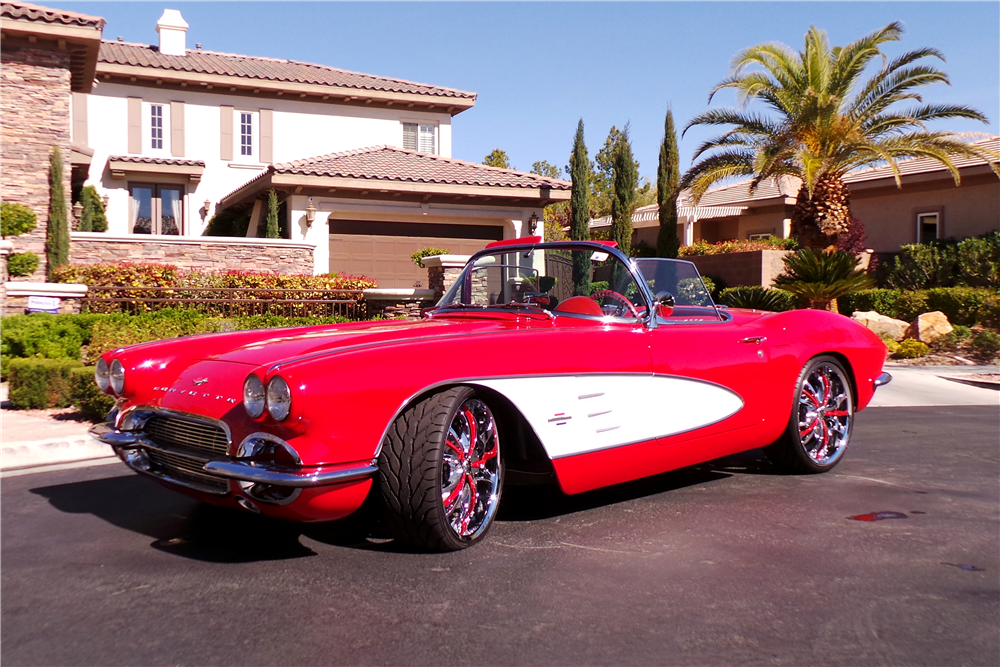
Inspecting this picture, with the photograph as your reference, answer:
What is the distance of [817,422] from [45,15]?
1613cm

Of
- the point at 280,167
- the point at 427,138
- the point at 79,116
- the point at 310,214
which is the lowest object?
the point at 310,214

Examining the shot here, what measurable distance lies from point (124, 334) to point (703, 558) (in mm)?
7311

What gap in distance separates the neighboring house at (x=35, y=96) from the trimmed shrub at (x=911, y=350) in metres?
15.6

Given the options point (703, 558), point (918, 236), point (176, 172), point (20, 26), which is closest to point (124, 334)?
point (703, 558)

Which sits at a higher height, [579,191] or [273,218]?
[579,191]

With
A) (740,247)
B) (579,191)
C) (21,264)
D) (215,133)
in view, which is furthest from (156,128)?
(740,247)

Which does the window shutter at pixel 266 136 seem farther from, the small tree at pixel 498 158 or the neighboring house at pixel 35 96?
the small tree at pixel 498 158

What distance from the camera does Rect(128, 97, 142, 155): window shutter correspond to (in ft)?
82.3

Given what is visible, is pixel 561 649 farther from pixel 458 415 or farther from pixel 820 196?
pixel 820 196

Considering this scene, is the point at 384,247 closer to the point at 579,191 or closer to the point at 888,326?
the point at 579,191

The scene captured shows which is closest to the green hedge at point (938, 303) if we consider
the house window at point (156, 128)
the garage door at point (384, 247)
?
the garage door at point (384, 247)

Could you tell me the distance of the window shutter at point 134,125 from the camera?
2508 cm

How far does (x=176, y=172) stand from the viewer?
2472 centimetres

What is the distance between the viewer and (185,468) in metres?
3.83
